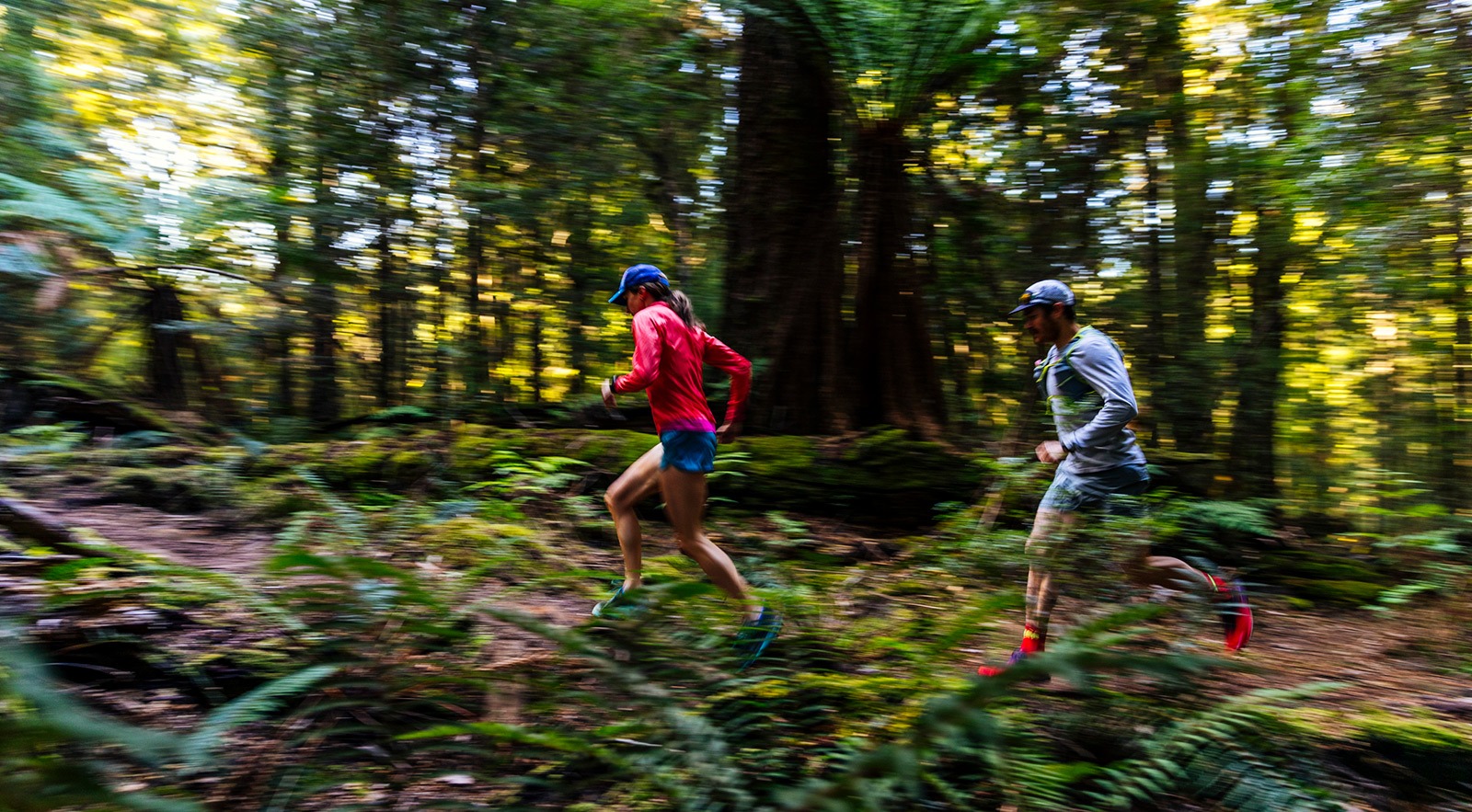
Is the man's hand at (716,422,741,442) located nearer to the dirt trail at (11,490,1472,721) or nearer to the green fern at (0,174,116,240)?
the dirt trail at (11,490,1472,721)

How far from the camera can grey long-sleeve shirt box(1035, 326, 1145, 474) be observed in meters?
4.38

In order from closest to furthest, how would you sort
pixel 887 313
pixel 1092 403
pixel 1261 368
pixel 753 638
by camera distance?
pixel 753 638
pixel 1092 403
pixel 887 313
pixel 1261 368

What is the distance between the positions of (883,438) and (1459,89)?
6.07m

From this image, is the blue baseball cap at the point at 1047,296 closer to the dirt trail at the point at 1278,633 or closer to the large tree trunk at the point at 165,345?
the dirt trail at the point at 1278,633

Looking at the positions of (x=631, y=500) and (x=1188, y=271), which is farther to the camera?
(x=1188, y=271)

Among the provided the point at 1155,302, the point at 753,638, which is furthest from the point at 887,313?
the point at 753,638

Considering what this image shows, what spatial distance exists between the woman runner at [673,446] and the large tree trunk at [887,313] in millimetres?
3773

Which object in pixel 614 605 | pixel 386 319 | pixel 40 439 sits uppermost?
pixel 386 319

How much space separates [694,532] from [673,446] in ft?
1.59

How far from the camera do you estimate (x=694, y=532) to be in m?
→ 4.66

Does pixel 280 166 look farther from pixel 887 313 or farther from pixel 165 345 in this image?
pixel 887 313

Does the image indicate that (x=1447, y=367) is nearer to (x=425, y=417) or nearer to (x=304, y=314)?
(x=425, y=417)

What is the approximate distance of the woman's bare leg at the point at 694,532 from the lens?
464cm

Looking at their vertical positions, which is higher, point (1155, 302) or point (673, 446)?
point (1155, 302)
